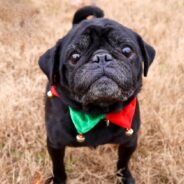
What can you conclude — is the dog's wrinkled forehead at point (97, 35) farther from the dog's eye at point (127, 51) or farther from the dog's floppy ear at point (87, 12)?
the dog's floppy ear at point (87, 12)

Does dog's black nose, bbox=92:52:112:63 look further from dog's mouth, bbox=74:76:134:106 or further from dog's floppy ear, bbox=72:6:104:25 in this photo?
dog's floppy ear, bbox=72:6:104:25

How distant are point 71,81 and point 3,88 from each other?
1.36 meters

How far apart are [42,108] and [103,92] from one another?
1.23 metres

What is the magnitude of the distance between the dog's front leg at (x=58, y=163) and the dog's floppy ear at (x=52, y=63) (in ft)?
1.53

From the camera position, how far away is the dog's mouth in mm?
1936

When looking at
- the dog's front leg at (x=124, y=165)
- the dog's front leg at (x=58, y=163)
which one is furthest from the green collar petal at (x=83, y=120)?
the dog's front leg at (x=124, y=165)

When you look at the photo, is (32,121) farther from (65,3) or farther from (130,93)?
(65,3)

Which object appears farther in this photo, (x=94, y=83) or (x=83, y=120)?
(x=83, y=120)

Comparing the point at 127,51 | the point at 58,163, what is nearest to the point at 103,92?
the point at 127,51

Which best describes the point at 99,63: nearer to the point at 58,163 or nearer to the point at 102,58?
the point at 102,58

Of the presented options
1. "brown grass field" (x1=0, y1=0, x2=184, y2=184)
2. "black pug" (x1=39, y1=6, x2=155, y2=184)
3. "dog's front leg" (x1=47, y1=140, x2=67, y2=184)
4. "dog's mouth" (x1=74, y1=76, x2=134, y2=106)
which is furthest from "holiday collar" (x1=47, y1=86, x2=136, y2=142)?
"brown grass field" (x1=0, y1=0, x2=184, y2=184)

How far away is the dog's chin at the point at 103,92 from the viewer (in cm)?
194

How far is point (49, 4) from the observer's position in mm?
4797

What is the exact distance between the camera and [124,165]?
265 centimetres
